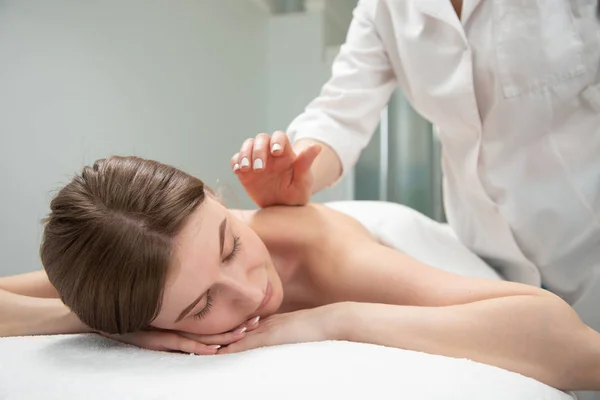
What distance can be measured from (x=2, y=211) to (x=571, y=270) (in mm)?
1474

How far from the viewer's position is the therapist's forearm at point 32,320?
3.33ft

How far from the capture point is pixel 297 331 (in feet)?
3.03

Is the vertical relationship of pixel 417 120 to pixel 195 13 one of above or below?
below

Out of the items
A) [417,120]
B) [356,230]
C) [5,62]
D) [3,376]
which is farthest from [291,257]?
[417,120]

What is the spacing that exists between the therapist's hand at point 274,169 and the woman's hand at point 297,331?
0.29 m

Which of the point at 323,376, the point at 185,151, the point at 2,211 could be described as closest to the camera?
the point at 323,376

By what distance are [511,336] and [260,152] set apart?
0.53 metres

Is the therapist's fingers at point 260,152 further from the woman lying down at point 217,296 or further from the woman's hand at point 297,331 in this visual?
the woman's hand at point 297,331

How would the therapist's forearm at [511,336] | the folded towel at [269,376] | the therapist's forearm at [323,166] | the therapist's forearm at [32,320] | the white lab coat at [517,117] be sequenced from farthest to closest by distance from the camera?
1. the therapist's forearm at [323,166]
2. the white lab coat at [517,117]
3. the therapist's forearm at [32,320]
4. the therapist's forearm at [511,336]
5. the folded towel at [269,376]

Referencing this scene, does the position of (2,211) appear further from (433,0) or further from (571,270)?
(571,270)

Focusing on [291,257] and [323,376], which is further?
[291,257]

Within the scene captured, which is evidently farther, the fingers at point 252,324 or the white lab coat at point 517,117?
the white lab coat at point 517,117

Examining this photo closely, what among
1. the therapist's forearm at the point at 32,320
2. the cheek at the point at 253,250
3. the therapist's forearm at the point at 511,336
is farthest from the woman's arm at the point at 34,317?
the therapist's forearm at the point at 511,336

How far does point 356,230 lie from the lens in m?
1.20
